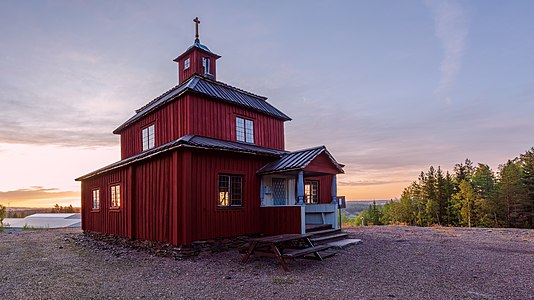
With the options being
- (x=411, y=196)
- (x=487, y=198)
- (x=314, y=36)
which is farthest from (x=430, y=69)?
(x=411, y=196)

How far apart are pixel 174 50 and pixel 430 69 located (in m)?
12.2

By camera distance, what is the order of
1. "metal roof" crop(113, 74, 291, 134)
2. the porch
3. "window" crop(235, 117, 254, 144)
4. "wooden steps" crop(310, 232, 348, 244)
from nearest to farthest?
the porch, "wooden steps" crop(310, 232, 348, 244), "metal roof" crop(113, 74, 291, 134), "window" crop(235, 117, 254, 144)

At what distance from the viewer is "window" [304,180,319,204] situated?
15.6 meters

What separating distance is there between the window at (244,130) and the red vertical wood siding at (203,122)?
0.20 m

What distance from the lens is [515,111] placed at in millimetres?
15516

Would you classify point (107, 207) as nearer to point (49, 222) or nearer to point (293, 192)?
point (293, 192)

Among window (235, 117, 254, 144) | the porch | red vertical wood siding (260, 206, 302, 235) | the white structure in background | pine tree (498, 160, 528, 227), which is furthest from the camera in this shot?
pine tree (498, 160, 528, 227)

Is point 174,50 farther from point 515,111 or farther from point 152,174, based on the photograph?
point 515,111

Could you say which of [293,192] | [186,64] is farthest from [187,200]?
[186,64]

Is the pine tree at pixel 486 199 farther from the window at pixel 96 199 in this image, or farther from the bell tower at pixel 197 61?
the window at pixel 96 199

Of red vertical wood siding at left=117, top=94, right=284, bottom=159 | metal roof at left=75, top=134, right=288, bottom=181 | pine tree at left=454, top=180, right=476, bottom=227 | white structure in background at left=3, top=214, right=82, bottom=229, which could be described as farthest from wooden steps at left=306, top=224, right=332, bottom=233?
pine tree at left=454, top=180, right=476, bottom=227

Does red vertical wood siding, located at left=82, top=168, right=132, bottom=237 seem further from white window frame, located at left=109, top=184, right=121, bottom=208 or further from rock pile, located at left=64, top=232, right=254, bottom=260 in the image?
rock pile, located at left=64, top=232, right=254, bottom=260

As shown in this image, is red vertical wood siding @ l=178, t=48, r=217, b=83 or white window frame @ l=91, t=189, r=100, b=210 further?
white window frame @ l=91, t=189, r=100, b=210

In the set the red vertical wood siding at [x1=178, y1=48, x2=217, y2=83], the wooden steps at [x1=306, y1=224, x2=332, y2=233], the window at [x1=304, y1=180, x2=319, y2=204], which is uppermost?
the red vertical wood siding at [x1=178, y1=48, x2=217, y2=83]
